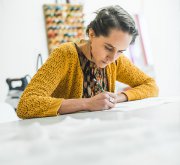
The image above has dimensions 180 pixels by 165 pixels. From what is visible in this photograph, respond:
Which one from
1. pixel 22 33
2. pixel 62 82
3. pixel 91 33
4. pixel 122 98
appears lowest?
pixel 122 98

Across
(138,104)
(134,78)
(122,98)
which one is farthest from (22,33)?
(138,104)

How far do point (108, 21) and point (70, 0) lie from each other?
81.7 inches

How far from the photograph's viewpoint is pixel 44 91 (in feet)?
4.05

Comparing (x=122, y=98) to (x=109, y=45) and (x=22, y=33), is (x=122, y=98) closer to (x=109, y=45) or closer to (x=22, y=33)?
(x=109, y=45)

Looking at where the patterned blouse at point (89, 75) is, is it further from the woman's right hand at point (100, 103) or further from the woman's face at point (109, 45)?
the woman's right hand at point (100, 103)

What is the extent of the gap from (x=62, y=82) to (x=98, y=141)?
2.66ft

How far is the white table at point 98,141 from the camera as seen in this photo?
523 mm

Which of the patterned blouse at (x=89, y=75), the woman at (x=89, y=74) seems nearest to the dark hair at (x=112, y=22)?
the woman at (x=89, y=74)

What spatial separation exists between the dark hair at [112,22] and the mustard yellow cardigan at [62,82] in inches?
6.7

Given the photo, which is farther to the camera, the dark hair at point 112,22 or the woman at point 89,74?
the dark hair at point 112,22

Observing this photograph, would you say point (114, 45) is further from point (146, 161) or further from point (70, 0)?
point (70, 0)

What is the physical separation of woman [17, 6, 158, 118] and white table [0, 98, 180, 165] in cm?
18

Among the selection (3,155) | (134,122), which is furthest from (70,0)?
(3,155)

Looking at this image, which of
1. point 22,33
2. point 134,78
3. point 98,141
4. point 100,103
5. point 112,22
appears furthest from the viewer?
point 22,33
